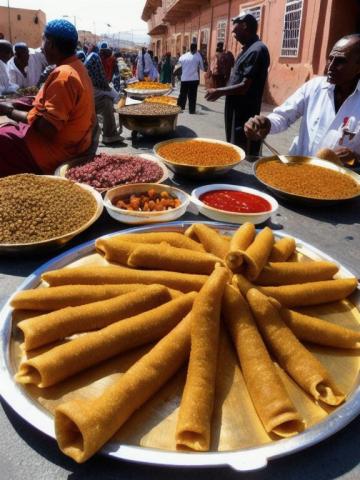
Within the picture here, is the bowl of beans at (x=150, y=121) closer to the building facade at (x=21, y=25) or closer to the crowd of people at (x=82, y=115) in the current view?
the crowd of people at (x=82, y=115)

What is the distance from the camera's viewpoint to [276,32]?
9.99 metres

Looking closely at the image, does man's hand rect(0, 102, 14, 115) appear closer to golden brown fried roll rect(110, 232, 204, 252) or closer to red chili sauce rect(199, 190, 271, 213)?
red chili sauce rect(199, 190, 271, 213)

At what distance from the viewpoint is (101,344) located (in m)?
1.07

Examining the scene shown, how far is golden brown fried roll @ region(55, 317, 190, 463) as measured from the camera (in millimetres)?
839

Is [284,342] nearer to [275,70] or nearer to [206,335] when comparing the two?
[206,335]

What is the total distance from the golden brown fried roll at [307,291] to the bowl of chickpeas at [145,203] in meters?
0.86

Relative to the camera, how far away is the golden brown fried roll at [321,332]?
1.17 m

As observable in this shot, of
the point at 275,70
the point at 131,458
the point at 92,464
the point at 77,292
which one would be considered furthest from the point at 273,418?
the point at 275,70

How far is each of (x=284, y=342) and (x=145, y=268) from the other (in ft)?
2.07

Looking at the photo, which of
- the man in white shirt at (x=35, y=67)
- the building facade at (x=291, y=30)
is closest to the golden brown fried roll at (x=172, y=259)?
the man in white shirt at (x=35, y=67)

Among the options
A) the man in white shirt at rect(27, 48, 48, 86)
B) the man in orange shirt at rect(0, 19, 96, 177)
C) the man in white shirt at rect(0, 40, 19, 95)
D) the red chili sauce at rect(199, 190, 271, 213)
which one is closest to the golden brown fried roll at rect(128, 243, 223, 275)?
the red chili sauce at rect(199, 190, 271, 213)

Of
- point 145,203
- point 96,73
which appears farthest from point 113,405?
point 96,73

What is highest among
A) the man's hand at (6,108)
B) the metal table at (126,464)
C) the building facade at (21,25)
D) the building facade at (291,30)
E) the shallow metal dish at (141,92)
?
the building facade at (21,25)

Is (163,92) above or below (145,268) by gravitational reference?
above
